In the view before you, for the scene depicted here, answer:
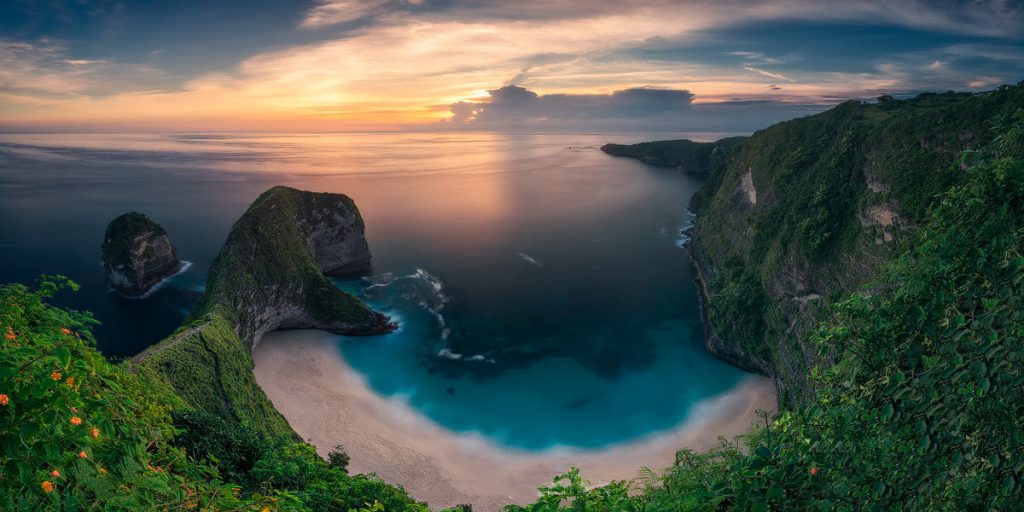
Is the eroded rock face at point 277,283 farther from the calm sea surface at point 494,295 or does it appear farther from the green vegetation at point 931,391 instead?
the green vegetation at point 931,391

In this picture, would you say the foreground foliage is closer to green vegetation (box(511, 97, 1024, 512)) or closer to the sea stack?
green vegetation (box(511, 97, 1024, 512))

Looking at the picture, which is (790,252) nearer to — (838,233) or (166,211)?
(838,233)

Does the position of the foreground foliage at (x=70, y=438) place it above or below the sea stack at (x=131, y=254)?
above

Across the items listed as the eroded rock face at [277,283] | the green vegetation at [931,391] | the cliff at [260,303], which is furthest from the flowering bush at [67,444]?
the eroded rock face at [277,283]

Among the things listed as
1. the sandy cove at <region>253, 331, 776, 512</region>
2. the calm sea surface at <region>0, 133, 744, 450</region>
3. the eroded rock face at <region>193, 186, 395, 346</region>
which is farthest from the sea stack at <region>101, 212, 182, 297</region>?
the sandy cove at <region>253, 331, 776, 512</region>

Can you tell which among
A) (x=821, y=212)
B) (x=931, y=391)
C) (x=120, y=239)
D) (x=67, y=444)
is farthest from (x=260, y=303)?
(x=821, y=212)

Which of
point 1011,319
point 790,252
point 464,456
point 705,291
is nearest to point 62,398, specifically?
point 1011,319

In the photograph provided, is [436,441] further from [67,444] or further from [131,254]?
[131,254]
